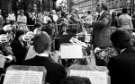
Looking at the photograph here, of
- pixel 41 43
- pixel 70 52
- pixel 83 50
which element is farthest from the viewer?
pixel 83 50

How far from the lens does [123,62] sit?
12.3 ft

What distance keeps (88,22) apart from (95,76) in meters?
8.46

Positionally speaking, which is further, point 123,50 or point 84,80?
point 123,50

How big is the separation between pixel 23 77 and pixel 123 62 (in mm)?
1109

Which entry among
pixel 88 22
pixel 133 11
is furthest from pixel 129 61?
pixel 133 11

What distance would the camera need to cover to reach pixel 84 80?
3037 millimetres

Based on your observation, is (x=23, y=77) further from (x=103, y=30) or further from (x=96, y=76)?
(x=103, y=30)

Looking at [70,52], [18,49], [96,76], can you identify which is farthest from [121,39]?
[18,49]

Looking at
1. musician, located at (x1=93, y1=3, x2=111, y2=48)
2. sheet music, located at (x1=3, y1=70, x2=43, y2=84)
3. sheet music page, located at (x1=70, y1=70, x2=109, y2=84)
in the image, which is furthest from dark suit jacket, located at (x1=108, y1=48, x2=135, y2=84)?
musician, located at (x1=93, y1=3, x2=111, y2=48)

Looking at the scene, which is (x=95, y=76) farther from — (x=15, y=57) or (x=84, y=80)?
(x=15, y=57)

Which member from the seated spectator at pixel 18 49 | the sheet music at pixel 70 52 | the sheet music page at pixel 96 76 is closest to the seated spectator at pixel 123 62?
the sheet music page at pixel 96 76

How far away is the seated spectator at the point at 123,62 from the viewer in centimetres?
371

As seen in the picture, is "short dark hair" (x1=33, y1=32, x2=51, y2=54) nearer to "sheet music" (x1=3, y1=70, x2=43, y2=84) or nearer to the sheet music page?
"sheet music" (x1=3, y1=70, x2=43, y2=84)

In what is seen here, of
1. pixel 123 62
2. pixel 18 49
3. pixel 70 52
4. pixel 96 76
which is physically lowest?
pixel 18 49
